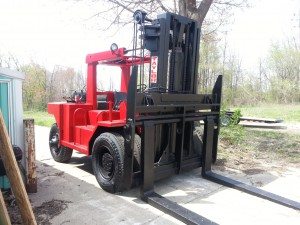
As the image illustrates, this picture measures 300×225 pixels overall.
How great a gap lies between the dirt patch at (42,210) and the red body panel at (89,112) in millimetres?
1296

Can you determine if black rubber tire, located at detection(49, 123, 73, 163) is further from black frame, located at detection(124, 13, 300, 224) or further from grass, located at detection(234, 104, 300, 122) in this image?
grass, located at detection(234, 104, 300, 122)

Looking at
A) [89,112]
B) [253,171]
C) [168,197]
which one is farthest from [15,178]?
[253,171]

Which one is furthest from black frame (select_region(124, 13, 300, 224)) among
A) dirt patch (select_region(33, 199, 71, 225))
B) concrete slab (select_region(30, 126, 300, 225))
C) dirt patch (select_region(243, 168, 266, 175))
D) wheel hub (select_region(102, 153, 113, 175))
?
dirt patch (select_region(33, 199, 71, 225))

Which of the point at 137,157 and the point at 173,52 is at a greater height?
the point at 173,52

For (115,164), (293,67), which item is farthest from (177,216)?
(293,67)

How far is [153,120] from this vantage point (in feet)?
14.7

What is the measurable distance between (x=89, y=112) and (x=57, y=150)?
52.8 inches

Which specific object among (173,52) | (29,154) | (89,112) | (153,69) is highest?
(173,52)

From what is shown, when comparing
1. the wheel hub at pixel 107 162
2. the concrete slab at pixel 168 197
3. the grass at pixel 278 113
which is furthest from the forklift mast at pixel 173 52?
the grass at pixel 278 113

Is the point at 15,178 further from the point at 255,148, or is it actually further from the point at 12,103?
the point at 255,148

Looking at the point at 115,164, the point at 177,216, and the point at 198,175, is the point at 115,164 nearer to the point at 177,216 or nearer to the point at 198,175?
A: the point at 177,216

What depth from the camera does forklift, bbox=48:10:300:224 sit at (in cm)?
431

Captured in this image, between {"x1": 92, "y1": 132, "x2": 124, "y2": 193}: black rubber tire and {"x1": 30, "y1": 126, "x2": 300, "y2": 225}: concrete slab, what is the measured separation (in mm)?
157

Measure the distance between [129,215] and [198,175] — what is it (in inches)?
81.8
